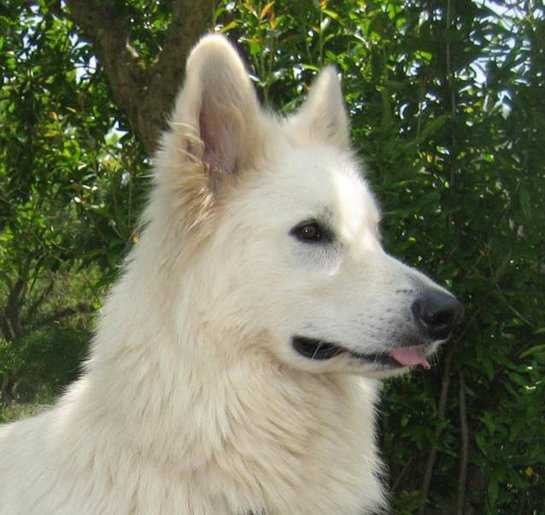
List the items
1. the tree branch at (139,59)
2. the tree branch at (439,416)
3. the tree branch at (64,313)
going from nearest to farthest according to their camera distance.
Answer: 1. the tree branch at (439,416)
2. the tree branch at (139,59)
3. the tree branch at (64,313)

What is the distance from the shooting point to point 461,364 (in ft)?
13.4

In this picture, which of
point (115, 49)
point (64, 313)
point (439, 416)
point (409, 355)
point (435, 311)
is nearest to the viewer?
point (435, 311)

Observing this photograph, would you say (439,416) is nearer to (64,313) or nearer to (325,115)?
(325,115)

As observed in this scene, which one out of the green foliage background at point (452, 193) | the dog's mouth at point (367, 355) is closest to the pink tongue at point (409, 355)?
the dog's mouth at point (367, 355)

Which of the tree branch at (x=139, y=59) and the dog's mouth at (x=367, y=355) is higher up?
the tree branch at (x=139, y=59)

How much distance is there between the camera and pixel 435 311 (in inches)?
100

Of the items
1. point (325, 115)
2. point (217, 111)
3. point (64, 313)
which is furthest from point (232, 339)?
point (64, 313)

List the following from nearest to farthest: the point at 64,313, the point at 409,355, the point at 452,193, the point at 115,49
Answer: the point at 409,355
the point at 452,193
the point at 115,49
the point at 64,313

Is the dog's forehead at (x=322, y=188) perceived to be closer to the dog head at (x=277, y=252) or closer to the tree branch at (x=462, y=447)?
the dog head at (x=277, y=252)

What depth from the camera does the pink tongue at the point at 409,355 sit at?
8.59 feet

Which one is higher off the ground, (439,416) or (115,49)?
(115,49)

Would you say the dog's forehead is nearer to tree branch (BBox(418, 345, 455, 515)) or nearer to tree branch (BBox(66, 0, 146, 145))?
tree branch (BBox(418, 345, 455, 515))

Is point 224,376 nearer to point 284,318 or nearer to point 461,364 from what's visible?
point 284,318

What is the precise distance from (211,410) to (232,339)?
233 millimetres
